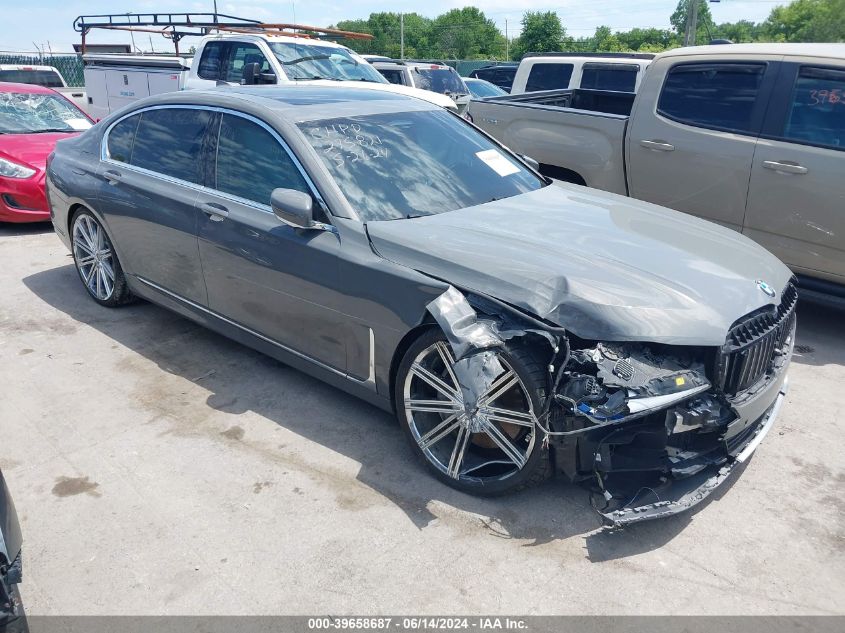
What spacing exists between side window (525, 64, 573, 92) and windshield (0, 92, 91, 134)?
6.68 m

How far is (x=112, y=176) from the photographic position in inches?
200

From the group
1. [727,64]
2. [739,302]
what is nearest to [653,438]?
[739,302]

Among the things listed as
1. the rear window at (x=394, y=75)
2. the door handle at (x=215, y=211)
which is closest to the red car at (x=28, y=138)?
the door handle at (x=215, y=211)

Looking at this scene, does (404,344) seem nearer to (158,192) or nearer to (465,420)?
(465,420)

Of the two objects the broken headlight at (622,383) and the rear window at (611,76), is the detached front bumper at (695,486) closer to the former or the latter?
the broken headlight at (622,383)

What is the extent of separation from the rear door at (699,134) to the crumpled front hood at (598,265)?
5.19 ft

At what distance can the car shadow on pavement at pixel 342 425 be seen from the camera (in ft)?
10.3

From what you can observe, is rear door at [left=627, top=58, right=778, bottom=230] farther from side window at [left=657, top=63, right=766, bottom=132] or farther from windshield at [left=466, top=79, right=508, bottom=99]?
windshield at [left=466, top=79, right=508, bottom=99]

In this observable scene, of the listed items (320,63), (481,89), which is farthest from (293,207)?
(481,89)

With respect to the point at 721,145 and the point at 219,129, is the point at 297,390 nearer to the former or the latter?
the point at 219,129

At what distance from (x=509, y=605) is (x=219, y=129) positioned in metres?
3.24

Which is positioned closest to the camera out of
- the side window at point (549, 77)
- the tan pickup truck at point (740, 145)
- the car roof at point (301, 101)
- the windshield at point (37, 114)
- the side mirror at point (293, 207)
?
the side mirror at point (293, 207)

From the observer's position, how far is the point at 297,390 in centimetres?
437

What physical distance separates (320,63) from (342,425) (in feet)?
27.0
